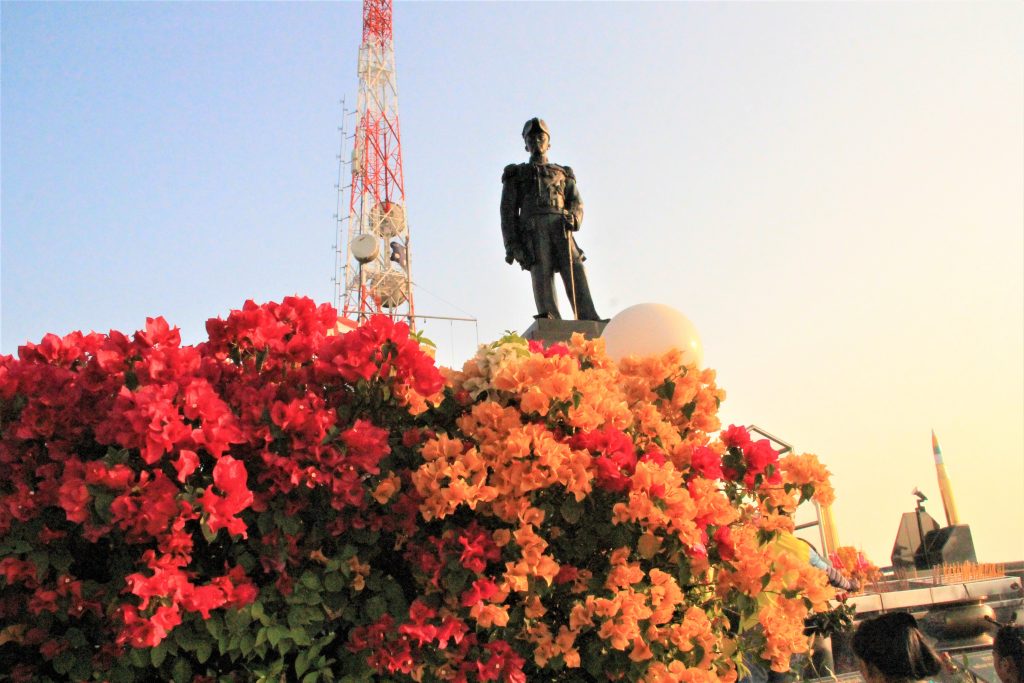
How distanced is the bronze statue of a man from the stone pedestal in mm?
205

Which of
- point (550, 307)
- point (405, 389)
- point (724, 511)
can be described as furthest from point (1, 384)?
point (550, 307)

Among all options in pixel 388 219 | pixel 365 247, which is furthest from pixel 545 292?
pixel 388 219

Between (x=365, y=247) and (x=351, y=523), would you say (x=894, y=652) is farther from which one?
(x=365, y=247)

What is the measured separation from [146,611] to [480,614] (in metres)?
0.81

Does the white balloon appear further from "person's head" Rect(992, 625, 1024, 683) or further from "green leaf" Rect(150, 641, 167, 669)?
"green leaf" Rect(150, 641, 167, 669)

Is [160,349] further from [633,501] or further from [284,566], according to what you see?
[633,501]

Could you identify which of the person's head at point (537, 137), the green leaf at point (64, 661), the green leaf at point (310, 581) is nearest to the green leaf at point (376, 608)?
the green leaf at point (310, 581)

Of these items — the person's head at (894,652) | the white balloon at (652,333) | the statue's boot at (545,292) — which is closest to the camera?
the person's head at (894,652)

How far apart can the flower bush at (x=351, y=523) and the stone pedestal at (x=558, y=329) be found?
3202mm

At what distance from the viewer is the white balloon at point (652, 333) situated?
3912 millimetres

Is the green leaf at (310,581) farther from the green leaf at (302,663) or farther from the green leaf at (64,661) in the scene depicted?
the green leaf at (64,661)

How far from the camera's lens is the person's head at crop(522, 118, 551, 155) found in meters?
6.20

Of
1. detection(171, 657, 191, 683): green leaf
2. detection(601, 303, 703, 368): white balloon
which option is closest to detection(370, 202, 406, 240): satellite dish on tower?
detection(601, 303, 703, 368): white balloon

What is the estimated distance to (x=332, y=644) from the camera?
2137 mm
